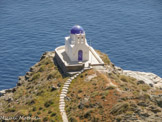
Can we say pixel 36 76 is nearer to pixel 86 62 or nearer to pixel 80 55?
pixel 80 55

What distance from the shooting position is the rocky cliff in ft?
185

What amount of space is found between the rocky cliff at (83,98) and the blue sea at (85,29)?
70.9 ft

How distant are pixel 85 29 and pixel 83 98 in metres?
68.1

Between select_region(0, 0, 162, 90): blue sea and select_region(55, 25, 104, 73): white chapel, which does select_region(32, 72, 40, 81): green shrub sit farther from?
select_region(0, 0, 162, 90): blue sea

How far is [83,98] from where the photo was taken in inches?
2547

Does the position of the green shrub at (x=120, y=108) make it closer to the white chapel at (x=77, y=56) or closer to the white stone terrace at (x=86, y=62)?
the white chapel at (x=77, y=56)

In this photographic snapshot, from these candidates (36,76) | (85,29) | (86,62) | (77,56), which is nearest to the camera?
(86,62)

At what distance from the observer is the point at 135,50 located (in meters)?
118

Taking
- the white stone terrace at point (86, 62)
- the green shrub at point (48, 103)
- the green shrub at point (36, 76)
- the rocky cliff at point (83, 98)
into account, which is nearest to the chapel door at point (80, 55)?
the white stone terrace at point (86, 62)

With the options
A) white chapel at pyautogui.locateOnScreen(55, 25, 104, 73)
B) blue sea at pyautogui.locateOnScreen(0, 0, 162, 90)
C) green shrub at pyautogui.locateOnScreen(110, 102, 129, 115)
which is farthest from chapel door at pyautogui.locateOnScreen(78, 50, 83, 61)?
blue sea at pyautogui.locateOnScreen(0, 0, 162, 90)

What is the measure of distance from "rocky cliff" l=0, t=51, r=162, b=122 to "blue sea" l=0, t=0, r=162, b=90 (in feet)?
70.9

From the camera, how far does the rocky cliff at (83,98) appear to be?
56.4m

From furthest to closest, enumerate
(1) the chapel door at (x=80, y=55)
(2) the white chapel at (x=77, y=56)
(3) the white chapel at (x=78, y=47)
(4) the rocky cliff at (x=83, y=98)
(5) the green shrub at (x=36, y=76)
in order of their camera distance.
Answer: (5) the green shrub at (x=36, y=76) → (1) the chapel door at (x=80, y=55) → (3) the white chapel at (x=78, y=47) → (2) the white chapel at (x=77, y=56) → (4) the rocky cliff at (x=83, y=98)

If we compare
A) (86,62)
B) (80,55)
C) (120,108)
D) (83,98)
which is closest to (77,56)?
(80,55)
